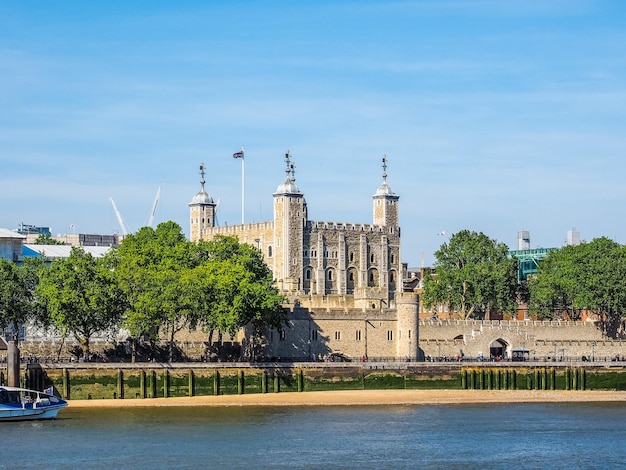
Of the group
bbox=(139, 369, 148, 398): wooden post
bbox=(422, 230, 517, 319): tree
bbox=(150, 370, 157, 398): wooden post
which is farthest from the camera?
bbox=(422, 230, 517, 319): tree

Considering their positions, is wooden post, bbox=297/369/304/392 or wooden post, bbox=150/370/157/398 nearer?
wooden post, bbox=150/370/157/398

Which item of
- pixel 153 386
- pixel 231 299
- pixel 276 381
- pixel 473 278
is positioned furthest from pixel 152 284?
pixel 473 278

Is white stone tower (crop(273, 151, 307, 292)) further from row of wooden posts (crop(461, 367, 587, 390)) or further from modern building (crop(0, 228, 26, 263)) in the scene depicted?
row of wooden posts (crop(461, 367, 587, 390))

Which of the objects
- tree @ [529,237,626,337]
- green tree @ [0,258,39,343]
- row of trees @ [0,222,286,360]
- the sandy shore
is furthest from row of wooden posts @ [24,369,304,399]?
tree @ [529,237,626,337]

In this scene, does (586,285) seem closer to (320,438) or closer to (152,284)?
(152,284)

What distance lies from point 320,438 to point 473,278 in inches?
2201

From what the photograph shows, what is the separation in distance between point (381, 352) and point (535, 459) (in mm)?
40003

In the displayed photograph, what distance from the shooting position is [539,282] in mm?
136750

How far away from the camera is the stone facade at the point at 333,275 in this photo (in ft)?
372

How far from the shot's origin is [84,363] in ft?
319

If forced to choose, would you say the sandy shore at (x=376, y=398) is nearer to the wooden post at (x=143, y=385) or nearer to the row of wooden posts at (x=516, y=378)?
the wooden post at (x=143, y=385)

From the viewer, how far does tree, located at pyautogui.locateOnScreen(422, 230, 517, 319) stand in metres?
135

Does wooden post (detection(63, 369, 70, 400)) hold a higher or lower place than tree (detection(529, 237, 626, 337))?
lower

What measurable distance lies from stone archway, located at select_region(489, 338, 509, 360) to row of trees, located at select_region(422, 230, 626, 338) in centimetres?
913
